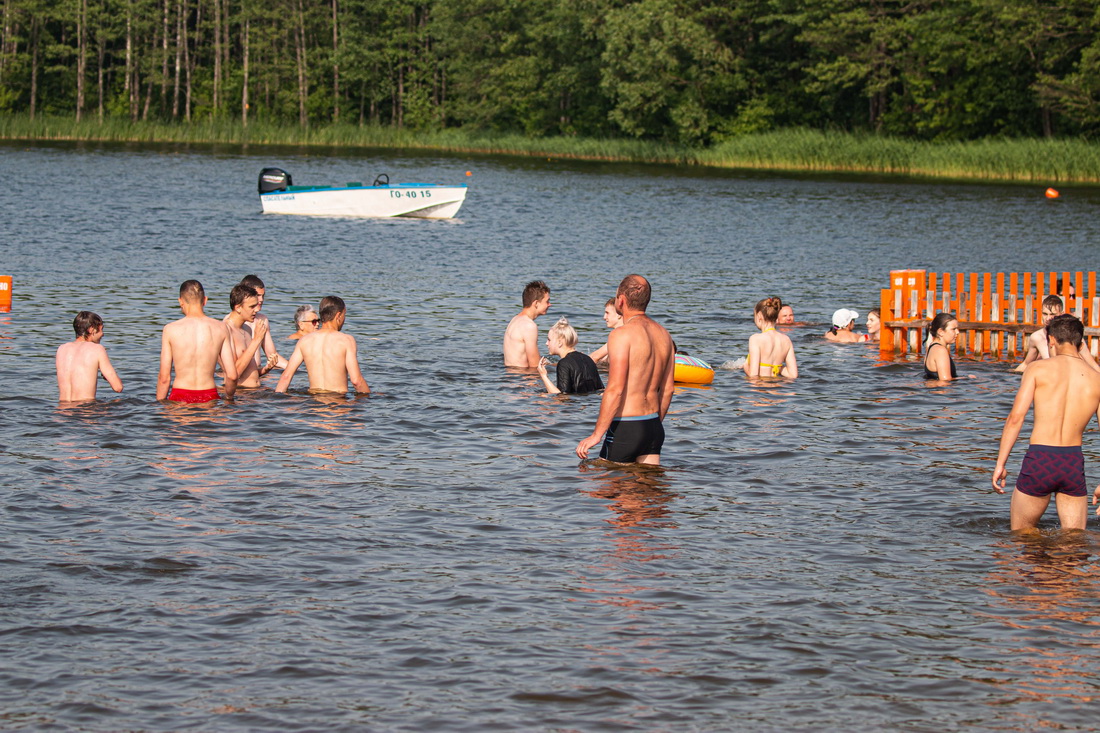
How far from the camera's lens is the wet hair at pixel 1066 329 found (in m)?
8.46

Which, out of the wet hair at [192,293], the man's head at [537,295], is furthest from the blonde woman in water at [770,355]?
the wet hair at [192,293]

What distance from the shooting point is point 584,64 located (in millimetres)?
86500

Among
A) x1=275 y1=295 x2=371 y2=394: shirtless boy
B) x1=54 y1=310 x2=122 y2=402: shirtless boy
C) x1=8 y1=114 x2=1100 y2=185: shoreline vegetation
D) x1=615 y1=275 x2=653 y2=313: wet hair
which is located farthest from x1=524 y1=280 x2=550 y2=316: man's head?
x1=8 y1=114 x2=1100 y2=185: shoreline vegetation

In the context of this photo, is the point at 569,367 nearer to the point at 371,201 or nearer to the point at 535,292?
the point at 535,292

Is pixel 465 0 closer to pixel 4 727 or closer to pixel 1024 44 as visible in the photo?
pixel 1024 44

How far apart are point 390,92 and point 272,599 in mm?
96620

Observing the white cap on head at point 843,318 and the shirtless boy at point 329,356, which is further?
the white cap on head at point 843,318

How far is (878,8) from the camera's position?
226ft

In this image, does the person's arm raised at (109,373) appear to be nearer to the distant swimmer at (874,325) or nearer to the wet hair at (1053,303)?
the wet hair at (1053,303)

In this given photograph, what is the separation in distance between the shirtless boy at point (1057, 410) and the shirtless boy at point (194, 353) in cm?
749

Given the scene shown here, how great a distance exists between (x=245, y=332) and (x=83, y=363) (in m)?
1.70

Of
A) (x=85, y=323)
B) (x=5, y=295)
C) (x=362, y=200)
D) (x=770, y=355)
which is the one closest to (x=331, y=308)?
(x=85, y=323)

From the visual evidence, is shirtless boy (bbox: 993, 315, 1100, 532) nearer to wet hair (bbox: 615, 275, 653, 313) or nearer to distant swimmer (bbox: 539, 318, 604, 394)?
wet hair (bbox: 615, 275, 653, 313)

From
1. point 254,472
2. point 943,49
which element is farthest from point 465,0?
point 254,472
